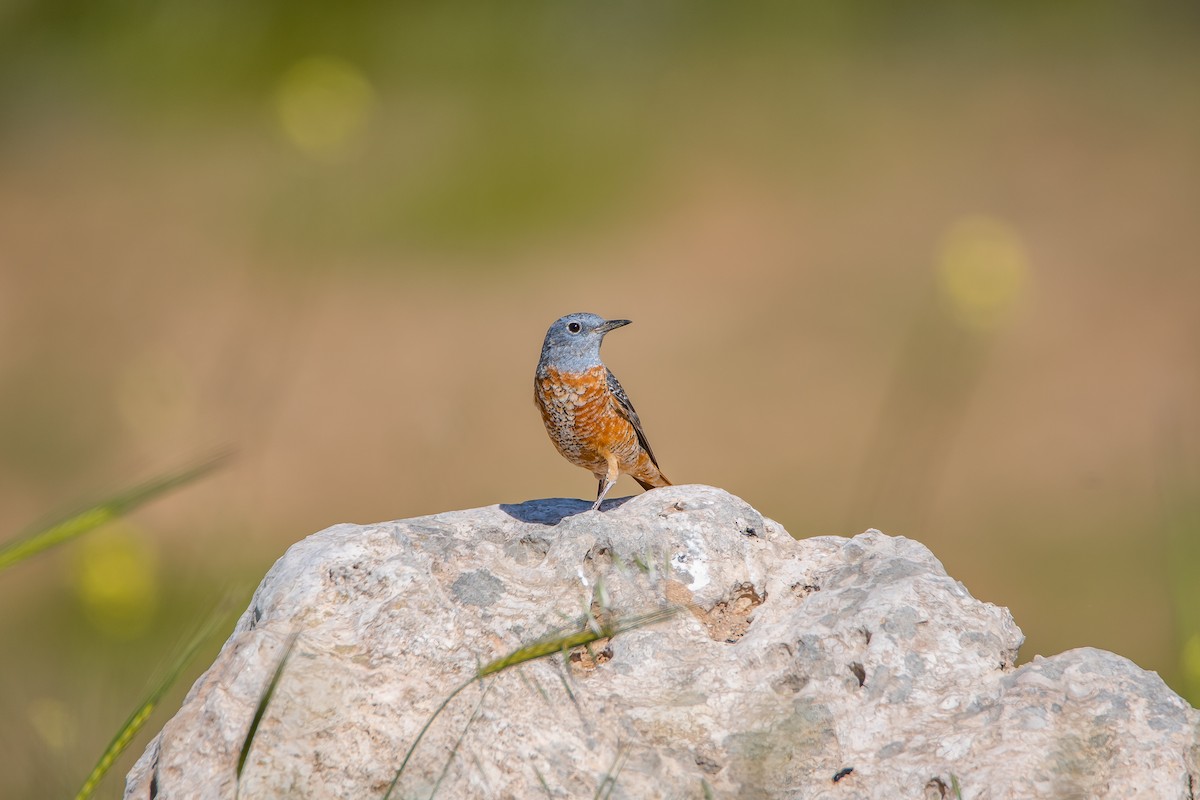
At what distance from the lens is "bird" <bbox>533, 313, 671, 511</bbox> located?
183 inches

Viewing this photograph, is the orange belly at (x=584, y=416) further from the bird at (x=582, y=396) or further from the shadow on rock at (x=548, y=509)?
the shadow on rock at (x=548, y=509)

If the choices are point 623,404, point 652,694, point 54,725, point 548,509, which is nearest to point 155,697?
point 652,694

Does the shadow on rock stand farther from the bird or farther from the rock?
the rock

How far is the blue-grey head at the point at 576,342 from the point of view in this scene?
4.67 m

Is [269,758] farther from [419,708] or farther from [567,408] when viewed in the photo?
[567,408]

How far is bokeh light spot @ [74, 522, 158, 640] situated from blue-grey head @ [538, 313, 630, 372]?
184 centimetres

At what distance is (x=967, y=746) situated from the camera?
2520mm

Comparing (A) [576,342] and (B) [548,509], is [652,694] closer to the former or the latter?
(B) [548,509]

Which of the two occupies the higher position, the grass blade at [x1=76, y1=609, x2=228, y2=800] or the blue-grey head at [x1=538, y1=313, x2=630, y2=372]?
the blue-grey head at [x1=538, y1=313, x2=630, y2=372]

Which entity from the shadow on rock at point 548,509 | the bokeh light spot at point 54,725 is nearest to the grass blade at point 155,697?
the bokeh light spot at point 54,725

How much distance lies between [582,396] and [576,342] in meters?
0.24

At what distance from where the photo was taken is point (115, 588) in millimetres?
3203

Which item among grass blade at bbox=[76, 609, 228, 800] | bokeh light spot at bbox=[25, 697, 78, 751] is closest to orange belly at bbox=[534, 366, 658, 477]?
bokeh light spot at bbox=[25, 697, 78, 751]

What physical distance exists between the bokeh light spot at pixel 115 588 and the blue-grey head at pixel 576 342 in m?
1.84
